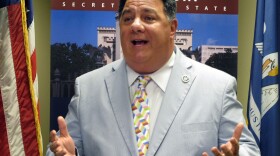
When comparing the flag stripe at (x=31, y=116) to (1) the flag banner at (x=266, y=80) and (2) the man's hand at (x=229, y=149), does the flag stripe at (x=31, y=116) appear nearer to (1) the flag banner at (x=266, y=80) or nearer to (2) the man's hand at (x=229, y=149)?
(2) the man's hand at (x=229, y=149)

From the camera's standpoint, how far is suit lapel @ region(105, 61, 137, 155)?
5.16 ft

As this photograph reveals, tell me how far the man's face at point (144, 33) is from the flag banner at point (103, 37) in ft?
4.85

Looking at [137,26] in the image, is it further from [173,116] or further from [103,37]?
[103,37]

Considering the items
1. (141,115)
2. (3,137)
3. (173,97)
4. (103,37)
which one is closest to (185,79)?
(173,97)

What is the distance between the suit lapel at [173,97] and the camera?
155 cm

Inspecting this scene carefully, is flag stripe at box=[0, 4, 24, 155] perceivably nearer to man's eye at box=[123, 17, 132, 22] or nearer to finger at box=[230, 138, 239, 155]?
man's eye at box=[123, 17, 132, 22]

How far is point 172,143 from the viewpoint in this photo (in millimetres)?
1545

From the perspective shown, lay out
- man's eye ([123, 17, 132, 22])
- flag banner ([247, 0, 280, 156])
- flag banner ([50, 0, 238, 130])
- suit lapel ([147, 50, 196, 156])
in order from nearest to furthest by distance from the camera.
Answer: suit lapel ([147, 50, 196, 156])
man's eye ([123, 17, 132, 22])
flag banner ([247, 0, 280, 156])
flag banner ([50, 0, 238, 130])

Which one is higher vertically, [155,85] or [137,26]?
[137,26]

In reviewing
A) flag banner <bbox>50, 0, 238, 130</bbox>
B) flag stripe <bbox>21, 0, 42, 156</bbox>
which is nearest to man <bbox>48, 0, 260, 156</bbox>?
flag stripe <bbox>21, 0, 42, 156</bbox>

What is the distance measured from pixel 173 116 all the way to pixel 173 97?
0.09 metres

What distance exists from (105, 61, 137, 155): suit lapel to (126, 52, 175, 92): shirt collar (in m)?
0.02

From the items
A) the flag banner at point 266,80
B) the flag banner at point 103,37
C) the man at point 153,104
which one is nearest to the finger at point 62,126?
the man at point 153,104

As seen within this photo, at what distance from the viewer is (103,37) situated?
10.4 ft
